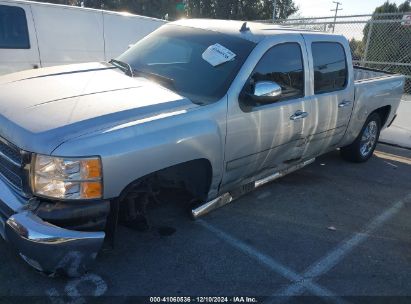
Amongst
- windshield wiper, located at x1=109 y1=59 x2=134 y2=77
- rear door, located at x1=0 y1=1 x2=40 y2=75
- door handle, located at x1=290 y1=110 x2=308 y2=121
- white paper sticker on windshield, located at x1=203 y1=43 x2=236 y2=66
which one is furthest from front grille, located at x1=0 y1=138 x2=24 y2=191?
rear door, located at x1=0 y1=1 x2=40 y2=75

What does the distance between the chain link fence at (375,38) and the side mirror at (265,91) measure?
20.6ft

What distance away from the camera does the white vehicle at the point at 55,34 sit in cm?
711

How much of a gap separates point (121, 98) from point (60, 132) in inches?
26.7

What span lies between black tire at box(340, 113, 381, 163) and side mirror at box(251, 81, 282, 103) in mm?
2864

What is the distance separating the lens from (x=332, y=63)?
15.9 ft

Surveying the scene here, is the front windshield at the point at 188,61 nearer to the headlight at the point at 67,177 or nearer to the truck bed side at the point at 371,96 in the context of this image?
the headlight at the point at 67,177

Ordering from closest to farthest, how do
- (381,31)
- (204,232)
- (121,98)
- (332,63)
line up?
(121,98), (204,232), (332,63), (381,31)

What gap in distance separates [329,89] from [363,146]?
1.93m

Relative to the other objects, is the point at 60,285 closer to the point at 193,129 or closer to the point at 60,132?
the point at 60,132

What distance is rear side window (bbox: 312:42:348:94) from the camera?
4535mm

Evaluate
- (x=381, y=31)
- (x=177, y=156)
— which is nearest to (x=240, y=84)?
(x=177, y=156)

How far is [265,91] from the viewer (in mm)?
3541

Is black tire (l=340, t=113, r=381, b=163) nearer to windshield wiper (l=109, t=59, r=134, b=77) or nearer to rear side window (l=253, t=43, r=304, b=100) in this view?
rear side window (l=253, t=43, r=304, b=100)

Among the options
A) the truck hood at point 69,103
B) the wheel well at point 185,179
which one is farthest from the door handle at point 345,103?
the truck hood at point 69,103
